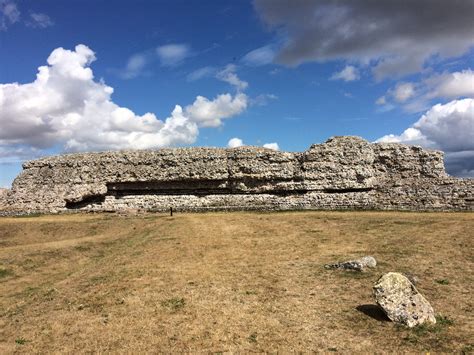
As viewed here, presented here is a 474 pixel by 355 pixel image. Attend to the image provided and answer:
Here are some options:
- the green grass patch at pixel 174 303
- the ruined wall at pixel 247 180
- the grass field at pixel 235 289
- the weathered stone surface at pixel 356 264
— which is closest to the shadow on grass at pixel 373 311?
the grass field at pixel 235 289

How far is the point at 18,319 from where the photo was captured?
11422 millimetres

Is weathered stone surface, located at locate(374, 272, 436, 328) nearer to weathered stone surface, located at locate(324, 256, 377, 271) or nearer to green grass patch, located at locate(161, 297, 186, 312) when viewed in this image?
weathered stone surface, located at locate(324, 256, 377, 271)

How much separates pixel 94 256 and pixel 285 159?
21.0m

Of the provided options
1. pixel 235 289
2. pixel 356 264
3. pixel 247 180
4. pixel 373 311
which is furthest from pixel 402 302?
pixel 247 180

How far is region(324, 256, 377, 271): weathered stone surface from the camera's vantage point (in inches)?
520

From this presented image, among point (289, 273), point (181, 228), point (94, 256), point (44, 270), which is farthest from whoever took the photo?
point (181, 228)

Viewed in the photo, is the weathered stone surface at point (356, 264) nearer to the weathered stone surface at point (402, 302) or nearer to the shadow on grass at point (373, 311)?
the shadow on grass at point (373, 311)

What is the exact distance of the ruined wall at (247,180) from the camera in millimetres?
33438

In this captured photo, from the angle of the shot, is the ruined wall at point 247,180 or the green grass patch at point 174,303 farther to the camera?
the ruined wall at point 247,180

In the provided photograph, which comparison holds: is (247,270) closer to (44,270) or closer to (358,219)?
(44,270)

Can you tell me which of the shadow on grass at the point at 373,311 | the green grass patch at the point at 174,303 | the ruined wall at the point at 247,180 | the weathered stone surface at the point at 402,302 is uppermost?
the ruined wall at the point at 247,180

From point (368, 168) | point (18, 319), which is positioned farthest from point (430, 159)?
point (18, 319)

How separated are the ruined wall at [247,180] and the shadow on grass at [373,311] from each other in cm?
2172

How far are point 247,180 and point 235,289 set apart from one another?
25.6 metres
